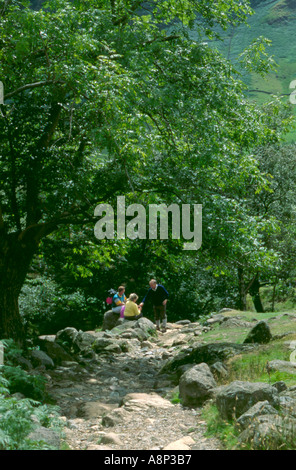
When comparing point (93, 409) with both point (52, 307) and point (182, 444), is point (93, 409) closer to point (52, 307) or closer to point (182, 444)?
point (182, 444)

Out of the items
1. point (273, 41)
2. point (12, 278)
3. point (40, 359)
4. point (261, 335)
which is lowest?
point (40, 359)

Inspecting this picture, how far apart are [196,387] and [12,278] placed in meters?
5.53

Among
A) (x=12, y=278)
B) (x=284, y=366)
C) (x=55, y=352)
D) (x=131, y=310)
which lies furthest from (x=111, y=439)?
(x=131, y=310)

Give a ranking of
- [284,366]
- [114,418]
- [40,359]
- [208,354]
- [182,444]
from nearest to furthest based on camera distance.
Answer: [182,444]
[114,418]
[284,366]
[208,354]
[40,359]

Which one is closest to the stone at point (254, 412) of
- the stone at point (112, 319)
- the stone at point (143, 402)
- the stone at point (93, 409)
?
Result: the stone at point (143, 402)

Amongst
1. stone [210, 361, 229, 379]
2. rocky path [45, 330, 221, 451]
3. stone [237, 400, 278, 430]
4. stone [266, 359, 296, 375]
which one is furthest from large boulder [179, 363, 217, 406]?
stone [237, 400, 278, 430]

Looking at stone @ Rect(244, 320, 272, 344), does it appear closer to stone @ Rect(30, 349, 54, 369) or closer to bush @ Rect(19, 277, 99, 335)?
stone @ Rect(30, 349, 54, 369)

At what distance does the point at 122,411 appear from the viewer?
841cm

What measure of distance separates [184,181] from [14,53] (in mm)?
4413

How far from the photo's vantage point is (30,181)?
41.5 ft

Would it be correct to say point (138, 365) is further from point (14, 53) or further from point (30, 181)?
point (14, 53)

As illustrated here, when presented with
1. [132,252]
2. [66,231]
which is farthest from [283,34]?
[66,231]

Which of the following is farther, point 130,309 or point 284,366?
point 130,309

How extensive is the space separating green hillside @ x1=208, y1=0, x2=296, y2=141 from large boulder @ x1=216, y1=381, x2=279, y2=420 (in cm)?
13870
